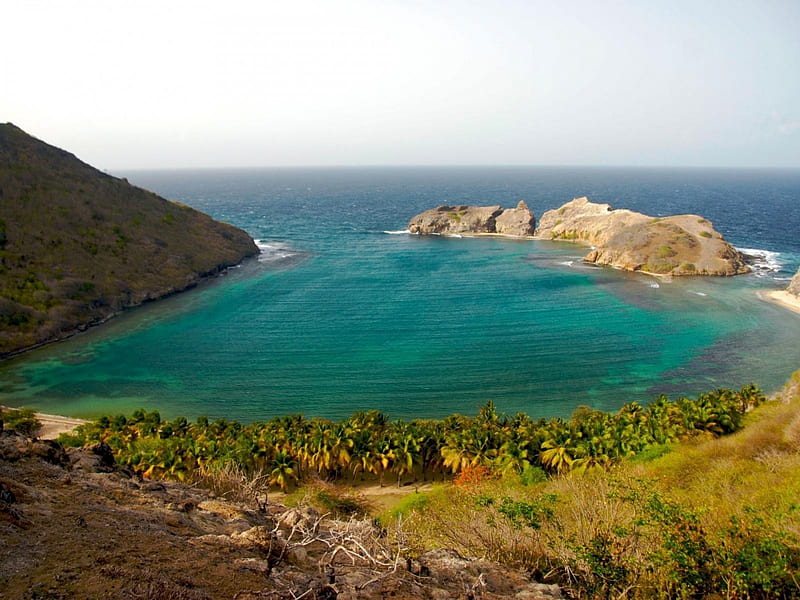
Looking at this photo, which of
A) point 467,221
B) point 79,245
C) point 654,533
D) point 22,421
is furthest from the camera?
point 467,221

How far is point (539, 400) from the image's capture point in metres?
39.4

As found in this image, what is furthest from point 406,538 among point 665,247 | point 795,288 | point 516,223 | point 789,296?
point 516,223

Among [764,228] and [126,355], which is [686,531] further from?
[764,228]

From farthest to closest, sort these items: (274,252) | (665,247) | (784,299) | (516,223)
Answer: (516,223), (274,252), (665,247), (784,299)

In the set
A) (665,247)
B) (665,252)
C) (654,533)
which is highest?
(654,533)

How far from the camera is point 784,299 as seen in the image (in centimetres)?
6569

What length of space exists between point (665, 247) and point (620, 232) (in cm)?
1067

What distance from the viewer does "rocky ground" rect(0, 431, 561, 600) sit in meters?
9.41

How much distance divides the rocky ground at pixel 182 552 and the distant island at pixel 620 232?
268ft

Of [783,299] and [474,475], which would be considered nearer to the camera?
[474,475]

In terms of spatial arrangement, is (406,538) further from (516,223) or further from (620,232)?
(516,223)

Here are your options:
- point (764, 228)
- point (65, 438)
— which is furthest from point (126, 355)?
point (764, 228)

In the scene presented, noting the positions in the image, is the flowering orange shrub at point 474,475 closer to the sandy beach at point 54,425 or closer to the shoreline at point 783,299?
the sandy beach at point 54,425

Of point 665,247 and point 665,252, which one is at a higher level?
point 665,247
